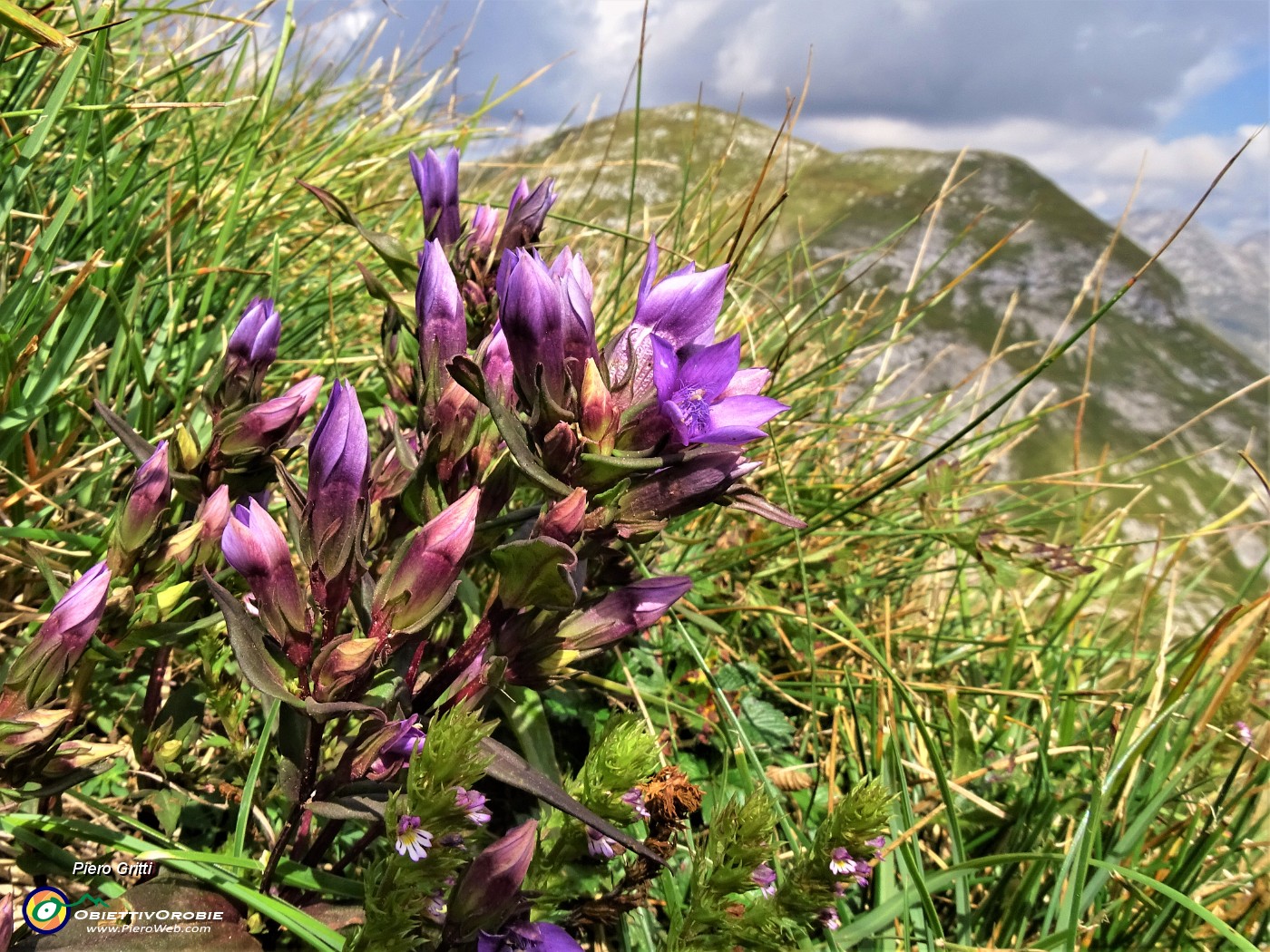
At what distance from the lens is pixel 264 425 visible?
1246 mm

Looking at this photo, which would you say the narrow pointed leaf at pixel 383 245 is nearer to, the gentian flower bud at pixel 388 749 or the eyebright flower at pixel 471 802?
the gentian flower bud at pixel 388 749

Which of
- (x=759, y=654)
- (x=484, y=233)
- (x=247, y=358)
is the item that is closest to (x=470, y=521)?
(x=247, y=358)

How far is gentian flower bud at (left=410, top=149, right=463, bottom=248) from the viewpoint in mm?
1580

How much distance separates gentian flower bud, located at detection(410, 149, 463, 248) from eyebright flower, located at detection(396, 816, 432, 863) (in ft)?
3.78

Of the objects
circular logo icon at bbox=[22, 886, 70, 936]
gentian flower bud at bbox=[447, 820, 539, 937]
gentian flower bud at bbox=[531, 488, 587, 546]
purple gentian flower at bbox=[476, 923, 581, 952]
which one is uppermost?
gentian flower bud at bbox=[531, 488, 587, 546]

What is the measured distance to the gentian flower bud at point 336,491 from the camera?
38.2 inches

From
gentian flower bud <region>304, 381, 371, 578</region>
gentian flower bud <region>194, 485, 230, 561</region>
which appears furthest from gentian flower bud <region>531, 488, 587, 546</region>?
gentian flower bud <region>194, 485, 230, 561</region>

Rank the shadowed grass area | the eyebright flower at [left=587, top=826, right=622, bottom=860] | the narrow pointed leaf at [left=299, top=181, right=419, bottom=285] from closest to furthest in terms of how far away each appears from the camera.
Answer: the eyebright flower at [left=587, top=826, right=622, bottom=860], the shadowed grass area, the narrow pointed leaf at [left=299, top=181, right=419, bottom=285]

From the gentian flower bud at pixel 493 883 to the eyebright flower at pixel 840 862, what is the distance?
40 cm

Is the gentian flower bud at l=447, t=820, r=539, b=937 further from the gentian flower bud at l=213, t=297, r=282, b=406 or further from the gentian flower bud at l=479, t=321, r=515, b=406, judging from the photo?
the gentian flower bud at l=213, t=297, r=282, b=406

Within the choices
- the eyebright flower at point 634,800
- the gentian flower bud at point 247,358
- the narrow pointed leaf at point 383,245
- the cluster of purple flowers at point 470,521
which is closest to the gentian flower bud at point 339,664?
the cluster of purple flowers at point 470,521

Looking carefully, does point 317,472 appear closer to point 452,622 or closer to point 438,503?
point 438,503

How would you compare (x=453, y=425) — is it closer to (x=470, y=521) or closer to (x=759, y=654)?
(x=470, y=521)

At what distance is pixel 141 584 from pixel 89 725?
47 centimetres
